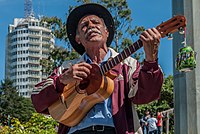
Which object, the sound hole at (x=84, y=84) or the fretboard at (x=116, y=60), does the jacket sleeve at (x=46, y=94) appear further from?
the fretboard at (x=116, y=60)

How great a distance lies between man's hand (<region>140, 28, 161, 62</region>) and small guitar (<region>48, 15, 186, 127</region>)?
8 centimetres

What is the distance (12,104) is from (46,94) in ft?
172

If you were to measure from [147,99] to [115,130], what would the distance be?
0.82ft

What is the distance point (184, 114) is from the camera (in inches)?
170

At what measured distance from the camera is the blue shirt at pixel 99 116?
2.43 meters

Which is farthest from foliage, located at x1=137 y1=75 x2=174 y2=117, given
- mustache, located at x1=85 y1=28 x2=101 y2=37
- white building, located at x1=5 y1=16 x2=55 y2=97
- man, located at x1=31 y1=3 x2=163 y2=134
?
white building, located at x1=5 y1=16 x2=55 y2=97

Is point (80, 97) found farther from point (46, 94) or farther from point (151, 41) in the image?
point (151, 41)

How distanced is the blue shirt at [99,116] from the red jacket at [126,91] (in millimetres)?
38

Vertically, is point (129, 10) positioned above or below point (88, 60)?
above

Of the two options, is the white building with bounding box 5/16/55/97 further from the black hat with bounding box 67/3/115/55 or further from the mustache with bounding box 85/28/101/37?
the mustache with bounding box 85/28/101/37

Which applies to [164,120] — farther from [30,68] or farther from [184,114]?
[30,68]

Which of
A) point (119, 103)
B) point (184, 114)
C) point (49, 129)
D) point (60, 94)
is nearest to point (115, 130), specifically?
point (119, 103)

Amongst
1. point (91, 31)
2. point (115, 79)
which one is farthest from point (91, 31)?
point (115, 79)

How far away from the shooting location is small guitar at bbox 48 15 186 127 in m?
2.40
